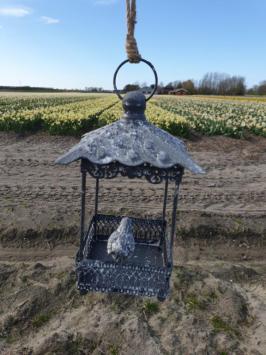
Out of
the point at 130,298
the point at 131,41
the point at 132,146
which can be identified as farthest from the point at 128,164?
the point at 130,298

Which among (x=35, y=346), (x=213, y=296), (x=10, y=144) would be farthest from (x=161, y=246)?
(x=10, y=144)

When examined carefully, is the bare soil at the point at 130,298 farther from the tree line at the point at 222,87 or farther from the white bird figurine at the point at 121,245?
the tree line at the point at 222,87

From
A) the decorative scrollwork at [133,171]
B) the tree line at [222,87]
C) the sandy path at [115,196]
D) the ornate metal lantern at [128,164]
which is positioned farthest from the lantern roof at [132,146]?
the tree line at [222,87]

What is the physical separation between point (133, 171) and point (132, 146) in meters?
0.21

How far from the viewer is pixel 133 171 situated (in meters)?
2.41

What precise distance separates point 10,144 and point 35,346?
10875mm

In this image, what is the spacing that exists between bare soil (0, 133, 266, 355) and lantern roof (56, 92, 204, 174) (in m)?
2.06

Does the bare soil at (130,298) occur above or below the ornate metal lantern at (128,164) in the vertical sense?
below

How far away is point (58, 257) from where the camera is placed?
518 cm

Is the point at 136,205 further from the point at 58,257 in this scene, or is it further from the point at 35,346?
the point at 35,346

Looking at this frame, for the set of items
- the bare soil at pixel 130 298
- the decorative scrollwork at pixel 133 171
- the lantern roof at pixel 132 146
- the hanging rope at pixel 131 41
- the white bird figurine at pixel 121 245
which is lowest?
the bare soil at pixel 130 298

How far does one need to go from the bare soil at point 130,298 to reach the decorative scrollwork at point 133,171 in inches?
73.4

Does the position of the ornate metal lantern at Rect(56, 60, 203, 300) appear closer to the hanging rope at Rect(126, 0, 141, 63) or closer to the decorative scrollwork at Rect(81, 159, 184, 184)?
the decorative scrollwork at Rect(81, 159, 184, 184)

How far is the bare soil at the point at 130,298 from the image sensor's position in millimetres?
3541
